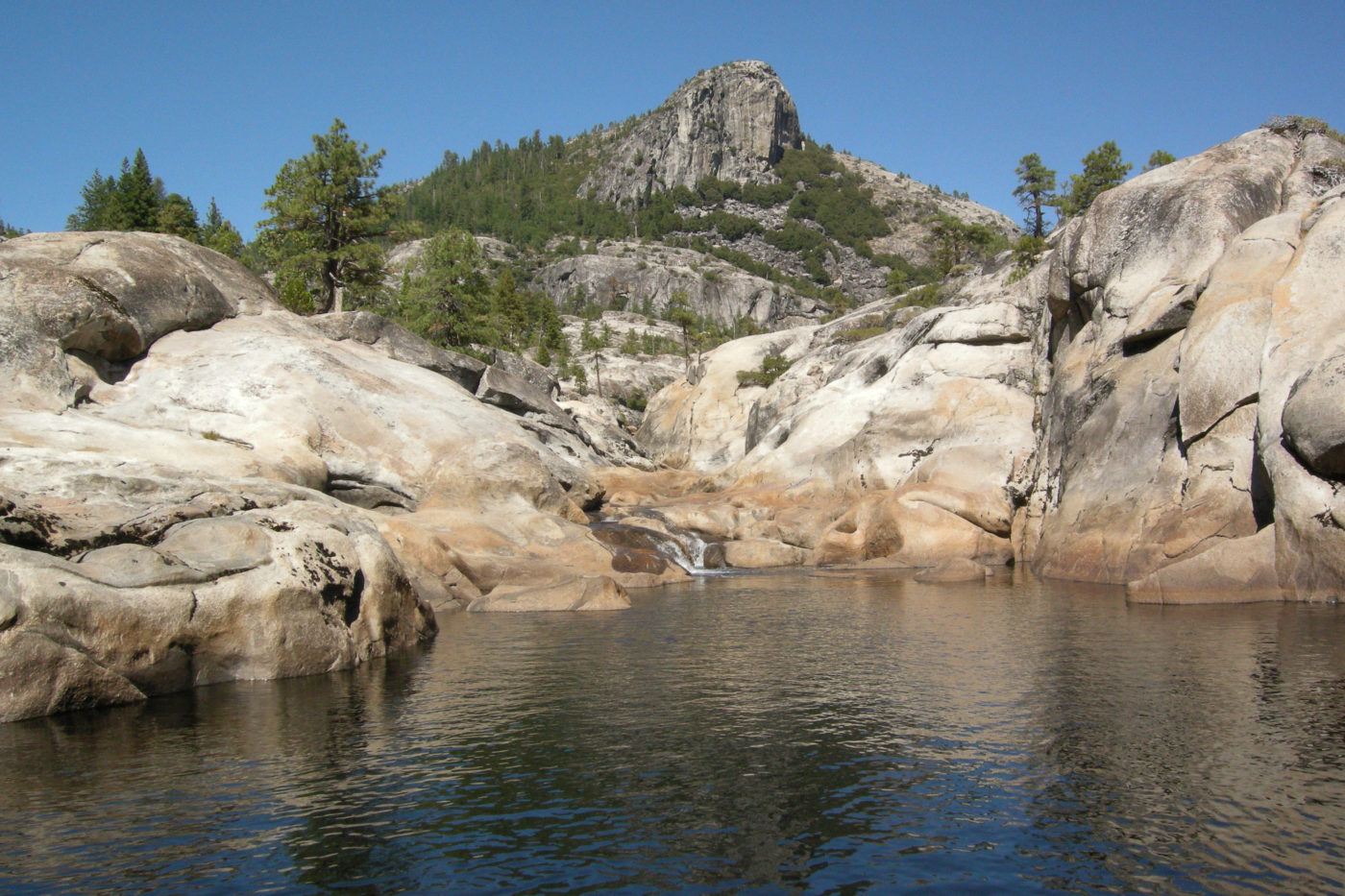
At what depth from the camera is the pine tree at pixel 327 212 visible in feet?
168

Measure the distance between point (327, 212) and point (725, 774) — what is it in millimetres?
48853

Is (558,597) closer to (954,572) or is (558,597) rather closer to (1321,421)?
(954,572)

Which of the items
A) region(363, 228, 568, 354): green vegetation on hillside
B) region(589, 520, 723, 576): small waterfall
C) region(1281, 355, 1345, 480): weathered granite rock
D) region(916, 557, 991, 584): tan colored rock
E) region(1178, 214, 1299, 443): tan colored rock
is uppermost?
region(363, 228, 568, 354): green vegetation on hillside

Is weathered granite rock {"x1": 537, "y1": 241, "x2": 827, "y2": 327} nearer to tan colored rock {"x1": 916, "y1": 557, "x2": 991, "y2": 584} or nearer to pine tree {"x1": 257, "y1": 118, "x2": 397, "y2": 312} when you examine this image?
pine tree {"x1": 257, "y1": 118, "x2": 397, "y2": 312}

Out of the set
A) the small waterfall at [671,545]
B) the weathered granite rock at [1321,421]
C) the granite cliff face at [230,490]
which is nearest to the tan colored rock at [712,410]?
the granite cliff face at [230,490]

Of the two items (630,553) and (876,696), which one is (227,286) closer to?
(630,553)

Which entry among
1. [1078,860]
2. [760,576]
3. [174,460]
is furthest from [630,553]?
[1078,860]

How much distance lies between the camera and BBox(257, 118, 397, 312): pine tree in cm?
5116

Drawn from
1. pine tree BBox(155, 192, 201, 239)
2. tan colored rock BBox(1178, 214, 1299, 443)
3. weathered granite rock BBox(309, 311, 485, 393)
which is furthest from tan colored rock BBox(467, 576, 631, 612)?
pine tree BBox(155, 192, 201, 239)

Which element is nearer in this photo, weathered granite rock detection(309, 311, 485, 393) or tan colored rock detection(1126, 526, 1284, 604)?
tan colored rock detection(1126, 526, 1284, 604)

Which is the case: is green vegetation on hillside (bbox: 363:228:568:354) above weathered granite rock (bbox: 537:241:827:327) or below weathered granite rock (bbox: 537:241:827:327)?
below

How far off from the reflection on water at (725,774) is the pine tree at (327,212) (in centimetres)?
3976

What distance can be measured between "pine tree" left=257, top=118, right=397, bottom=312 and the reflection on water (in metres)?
39.8

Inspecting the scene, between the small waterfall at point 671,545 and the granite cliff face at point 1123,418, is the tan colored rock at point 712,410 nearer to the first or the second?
the granite cliff face at point 1123,418
